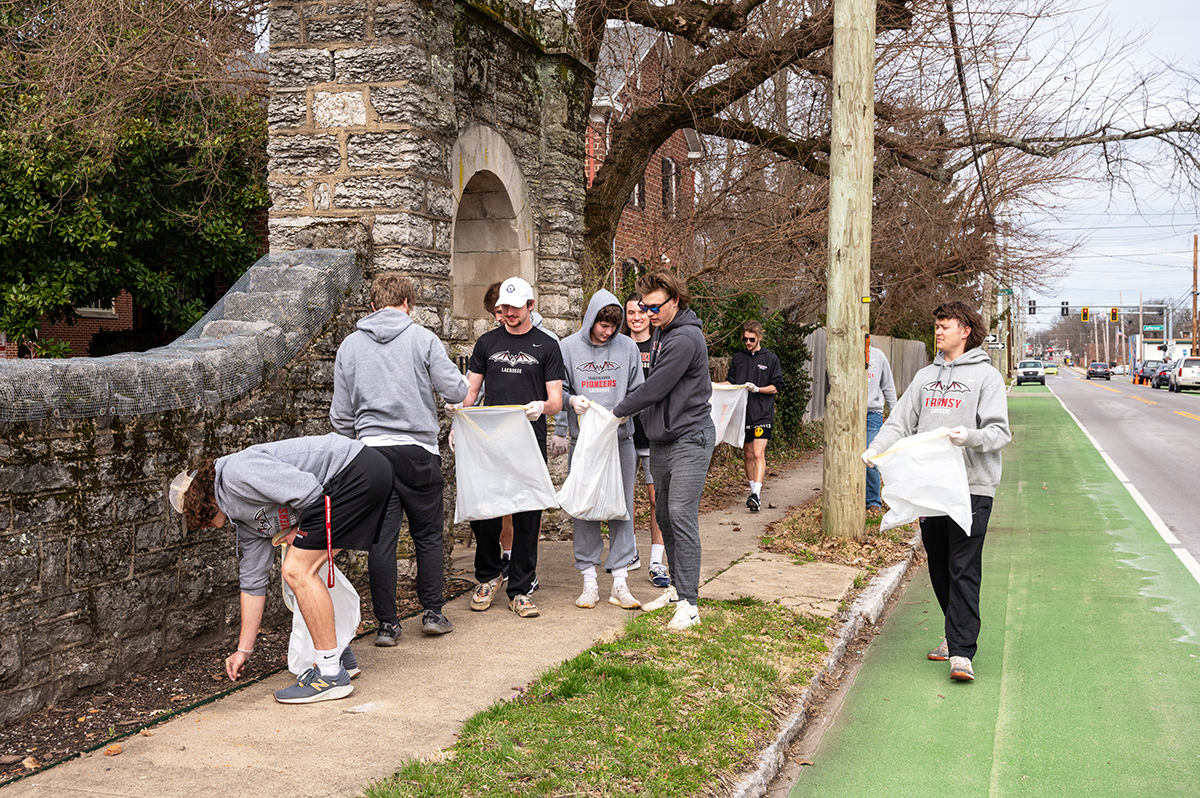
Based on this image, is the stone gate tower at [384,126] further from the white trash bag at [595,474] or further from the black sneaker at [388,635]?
the black sneaker at [388,635]

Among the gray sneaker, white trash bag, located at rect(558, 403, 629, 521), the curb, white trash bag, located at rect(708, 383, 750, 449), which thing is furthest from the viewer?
white trash bag, located at rect(708, 383, 750, 449)

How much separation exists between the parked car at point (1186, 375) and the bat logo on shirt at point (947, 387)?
5263cm

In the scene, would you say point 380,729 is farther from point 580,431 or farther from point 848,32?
point 848,32

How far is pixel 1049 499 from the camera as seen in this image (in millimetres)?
12867

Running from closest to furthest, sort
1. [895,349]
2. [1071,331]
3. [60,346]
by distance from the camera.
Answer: [60,346] < [895,349] < [1071,331]

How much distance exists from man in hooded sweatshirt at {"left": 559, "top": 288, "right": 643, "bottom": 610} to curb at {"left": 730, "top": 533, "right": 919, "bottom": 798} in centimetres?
136

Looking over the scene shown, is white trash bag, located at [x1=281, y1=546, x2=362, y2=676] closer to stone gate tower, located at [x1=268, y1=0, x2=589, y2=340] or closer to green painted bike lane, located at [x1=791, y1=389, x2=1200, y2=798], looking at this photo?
green painted bike lane, located at [x1=791, y1=389, x2=1200, y2=798]

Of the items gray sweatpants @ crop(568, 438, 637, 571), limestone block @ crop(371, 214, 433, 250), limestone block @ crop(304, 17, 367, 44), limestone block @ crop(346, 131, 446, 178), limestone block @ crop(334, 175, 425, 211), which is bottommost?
gray sweatpants @ crop(568, 438, 637, 571)

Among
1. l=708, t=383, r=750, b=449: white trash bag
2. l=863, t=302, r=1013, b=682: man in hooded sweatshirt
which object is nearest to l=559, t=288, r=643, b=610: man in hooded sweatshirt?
l=863, t=302, r=1013, b=682: man in hooded sweatshirt

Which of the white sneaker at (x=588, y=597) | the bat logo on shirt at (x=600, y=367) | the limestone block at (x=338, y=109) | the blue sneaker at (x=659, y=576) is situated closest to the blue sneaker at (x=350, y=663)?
the white sneaker at (x=588, y=597)

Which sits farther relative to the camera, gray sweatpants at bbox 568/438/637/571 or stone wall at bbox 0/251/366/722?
gray sweatpants at bbox 568/438/637/571

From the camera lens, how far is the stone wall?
165 inches

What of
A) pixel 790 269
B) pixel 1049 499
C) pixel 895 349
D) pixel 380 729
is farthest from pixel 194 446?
pixel 895 349

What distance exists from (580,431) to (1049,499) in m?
8.66
